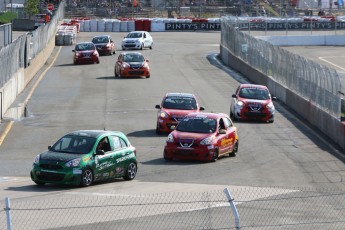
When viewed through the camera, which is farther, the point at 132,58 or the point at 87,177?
the point at 132,58

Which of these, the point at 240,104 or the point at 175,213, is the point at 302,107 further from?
the point at 175,213

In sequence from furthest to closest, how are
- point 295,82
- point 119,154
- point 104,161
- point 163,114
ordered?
point 295,82
point 163,114
point 119,154
point 104,161

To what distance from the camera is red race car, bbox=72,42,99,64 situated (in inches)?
2346

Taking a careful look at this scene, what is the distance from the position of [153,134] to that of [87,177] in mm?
11517

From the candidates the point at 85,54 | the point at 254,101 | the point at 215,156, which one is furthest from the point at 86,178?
the point at 85,54

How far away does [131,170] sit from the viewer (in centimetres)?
2330

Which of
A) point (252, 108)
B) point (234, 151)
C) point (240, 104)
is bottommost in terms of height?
point (234, 151)

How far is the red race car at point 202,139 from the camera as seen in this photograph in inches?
1061

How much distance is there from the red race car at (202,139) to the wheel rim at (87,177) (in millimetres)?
5547

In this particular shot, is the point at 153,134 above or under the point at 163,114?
under

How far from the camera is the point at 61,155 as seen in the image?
21.8 meters

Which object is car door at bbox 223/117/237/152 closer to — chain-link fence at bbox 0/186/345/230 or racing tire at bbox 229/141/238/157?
racing tire at bbox 229/141/238/157

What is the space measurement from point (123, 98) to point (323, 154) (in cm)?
1645

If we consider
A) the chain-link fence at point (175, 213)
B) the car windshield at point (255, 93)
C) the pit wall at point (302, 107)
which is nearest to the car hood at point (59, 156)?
the chain-link fence at point (175, 213)
